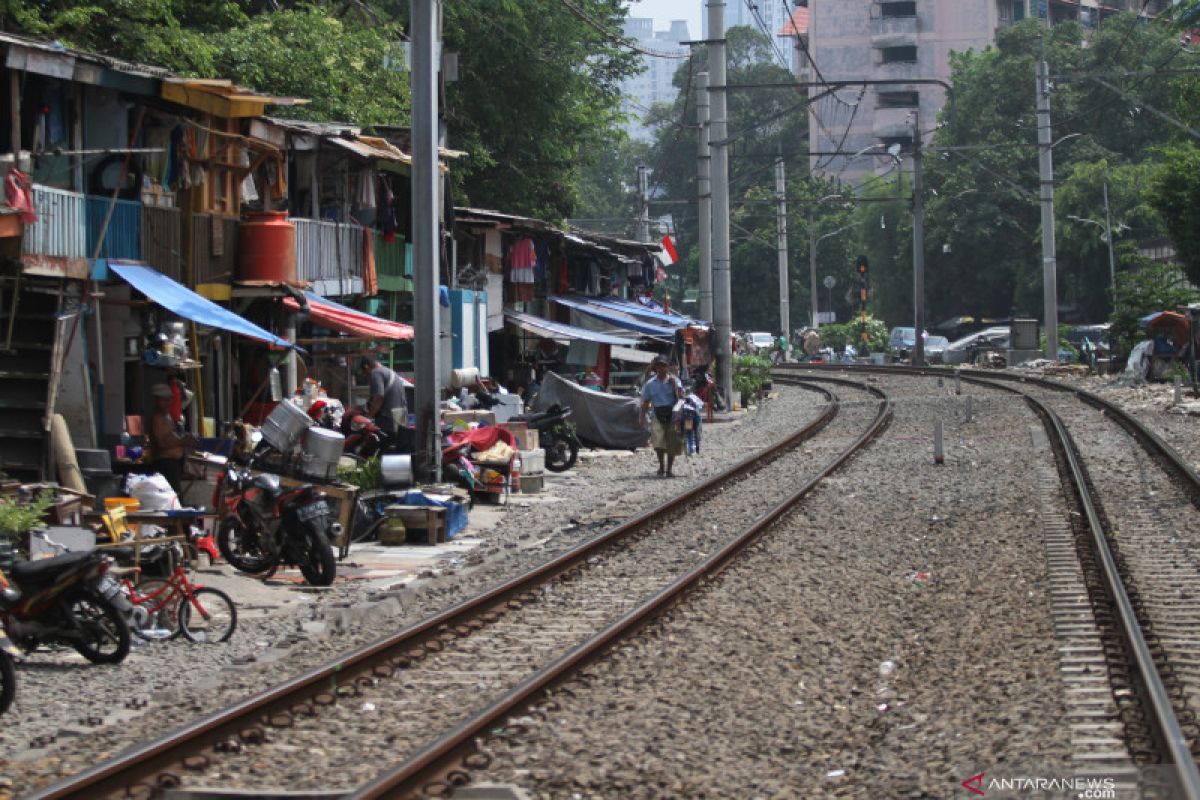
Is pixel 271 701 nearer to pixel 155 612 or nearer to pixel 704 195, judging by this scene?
pixel 155 612

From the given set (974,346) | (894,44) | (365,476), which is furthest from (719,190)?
(894,44)

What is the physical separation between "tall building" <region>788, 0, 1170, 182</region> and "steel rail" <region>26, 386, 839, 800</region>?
312 feet

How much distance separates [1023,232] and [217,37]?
188ft

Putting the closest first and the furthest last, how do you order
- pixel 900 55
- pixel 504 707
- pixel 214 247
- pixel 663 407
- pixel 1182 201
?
pixel 504 707 → pixel 214 247 → pixel 663 407 → pixel 1182 201 → pixel 900 55

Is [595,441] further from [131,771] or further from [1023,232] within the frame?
[1023,232]

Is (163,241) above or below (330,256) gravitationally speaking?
below

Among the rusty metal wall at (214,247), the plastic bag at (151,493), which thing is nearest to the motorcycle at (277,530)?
the plastic bag at (151,493)

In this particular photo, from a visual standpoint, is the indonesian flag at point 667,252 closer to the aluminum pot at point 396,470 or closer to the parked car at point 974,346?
the parked car at point 974,346

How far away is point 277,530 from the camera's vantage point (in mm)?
14867

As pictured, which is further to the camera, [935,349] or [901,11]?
[901,11]

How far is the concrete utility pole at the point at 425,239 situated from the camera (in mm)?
20031

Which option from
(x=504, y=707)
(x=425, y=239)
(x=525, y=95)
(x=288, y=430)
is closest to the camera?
(x=504, y=707)

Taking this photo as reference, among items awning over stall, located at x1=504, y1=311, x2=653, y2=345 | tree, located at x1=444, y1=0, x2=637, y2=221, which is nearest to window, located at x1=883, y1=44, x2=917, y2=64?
tree, located at x1=444, y1=0, x2=637, y2=221

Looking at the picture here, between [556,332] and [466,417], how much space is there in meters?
9.51
